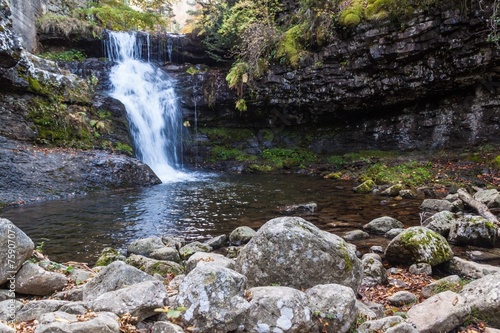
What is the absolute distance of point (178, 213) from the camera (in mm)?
8406

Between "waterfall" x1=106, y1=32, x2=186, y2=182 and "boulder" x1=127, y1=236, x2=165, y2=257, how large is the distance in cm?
896

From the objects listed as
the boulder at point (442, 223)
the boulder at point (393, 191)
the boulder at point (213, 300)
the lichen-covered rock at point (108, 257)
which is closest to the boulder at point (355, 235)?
the boulder at point (442, 223)

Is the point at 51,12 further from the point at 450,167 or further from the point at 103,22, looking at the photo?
the point at 450,167

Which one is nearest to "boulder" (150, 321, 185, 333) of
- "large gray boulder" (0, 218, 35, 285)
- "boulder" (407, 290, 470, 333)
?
"large gray boulder" (0, 218, 35, 285)

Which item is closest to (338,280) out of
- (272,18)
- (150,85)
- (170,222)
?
(170,222)

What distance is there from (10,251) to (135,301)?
1625mm

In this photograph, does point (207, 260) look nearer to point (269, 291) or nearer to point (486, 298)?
point (269, 291)

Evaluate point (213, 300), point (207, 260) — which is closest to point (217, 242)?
point (207, 260)

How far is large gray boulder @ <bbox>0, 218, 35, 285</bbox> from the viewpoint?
10.1 feet

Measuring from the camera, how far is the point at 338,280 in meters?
3.20

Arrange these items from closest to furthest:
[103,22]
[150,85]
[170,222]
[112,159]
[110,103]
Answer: [170,222] → [112,159] → [110,103] → [150,85] → [103,22]

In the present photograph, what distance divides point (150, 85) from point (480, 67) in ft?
51.3

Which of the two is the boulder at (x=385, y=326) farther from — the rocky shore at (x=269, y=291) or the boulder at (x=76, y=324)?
the boulder at (x=76, y=324)

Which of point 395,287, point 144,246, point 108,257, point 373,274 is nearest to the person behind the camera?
point 395,287
